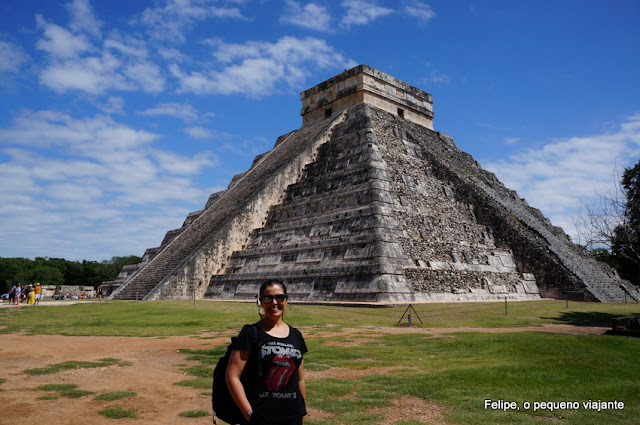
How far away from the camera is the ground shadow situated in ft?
40.7

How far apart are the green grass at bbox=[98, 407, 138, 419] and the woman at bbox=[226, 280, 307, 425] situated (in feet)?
8.20

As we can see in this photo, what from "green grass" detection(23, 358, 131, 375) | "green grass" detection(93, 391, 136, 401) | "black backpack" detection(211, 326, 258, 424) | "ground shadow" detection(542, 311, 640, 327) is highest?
"black backpack" detection(211, 326, 258, 424)

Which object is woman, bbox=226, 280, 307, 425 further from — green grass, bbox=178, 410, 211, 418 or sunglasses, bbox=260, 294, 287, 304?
green grass, bbox=178, 410, 211, 418

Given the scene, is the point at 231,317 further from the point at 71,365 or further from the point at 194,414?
the point at 194,414

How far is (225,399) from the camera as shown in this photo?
2826 mm

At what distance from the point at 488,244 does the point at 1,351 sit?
18814 mm

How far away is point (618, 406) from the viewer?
485 centimetres

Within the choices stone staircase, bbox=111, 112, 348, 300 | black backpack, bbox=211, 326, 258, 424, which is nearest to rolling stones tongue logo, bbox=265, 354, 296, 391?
black backpack, bbox=211, 326, 258, 424

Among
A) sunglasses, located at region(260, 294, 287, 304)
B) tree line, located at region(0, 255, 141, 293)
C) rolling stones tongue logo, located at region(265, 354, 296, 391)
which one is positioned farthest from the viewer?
tree line, located at region(0, 255, 141, 293)

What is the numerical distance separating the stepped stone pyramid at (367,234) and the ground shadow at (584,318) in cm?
416

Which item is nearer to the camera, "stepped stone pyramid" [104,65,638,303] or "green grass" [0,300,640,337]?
"green grass" [0,300,640,337]

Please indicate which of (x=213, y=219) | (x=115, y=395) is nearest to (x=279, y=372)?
(x=115, y=395)

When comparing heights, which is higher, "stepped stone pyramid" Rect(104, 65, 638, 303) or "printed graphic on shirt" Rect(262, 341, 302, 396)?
"stepped stone pyramid" Rect(104, 65, 638, 303)

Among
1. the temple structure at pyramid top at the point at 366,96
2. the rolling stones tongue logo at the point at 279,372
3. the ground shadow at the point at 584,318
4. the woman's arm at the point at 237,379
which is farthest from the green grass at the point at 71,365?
the temple structure at pyramid top at the point at 366,96
